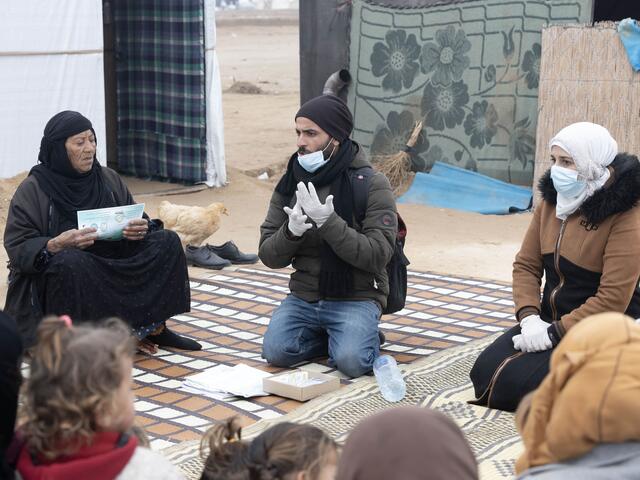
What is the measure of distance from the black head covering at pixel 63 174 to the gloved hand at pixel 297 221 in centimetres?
106

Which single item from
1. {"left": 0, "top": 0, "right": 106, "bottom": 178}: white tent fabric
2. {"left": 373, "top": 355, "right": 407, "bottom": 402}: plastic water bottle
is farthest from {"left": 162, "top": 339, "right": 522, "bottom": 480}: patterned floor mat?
{"left": 0, "top": 0, "right": 106, "bottom": 178}: white tent fabric

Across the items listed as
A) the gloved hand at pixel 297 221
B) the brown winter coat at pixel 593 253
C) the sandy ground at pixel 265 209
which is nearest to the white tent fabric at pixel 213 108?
the sandy ground at pixel 265 209

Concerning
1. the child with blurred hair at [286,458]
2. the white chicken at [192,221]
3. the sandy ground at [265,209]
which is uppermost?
the child with blurred hair at [286,458]

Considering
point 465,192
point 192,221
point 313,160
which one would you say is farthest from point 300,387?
point 465,192

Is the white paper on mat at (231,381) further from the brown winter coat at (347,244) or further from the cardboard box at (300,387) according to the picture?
the brown winter coat at (347,244)

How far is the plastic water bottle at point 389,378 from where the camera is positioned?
15.2ft

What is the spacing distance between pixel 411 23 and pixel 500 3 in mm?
982

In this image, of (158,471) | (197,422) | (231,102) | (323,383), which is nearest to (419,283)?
(323,383)

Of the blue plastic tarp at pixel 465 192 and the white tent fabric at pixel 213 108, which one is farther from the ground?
the white tent fabric at pixel 213 108

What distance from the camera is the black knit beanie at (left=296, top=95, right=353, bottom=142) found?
16.2 feet

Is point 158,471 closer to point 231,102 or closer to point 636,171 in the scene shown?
point 636,171

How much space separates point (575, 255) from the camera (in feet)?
14.4

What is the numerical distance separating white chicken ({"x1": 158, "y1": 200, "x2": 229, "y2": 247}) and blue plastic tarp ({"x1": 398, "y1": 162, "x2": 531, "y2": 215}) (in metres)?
3.48

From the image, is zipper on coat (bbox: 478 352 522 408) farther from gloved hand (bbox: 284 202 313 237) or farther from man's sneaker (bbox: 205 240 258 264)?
man's sneaker (bbox: 205 240 258 264)
